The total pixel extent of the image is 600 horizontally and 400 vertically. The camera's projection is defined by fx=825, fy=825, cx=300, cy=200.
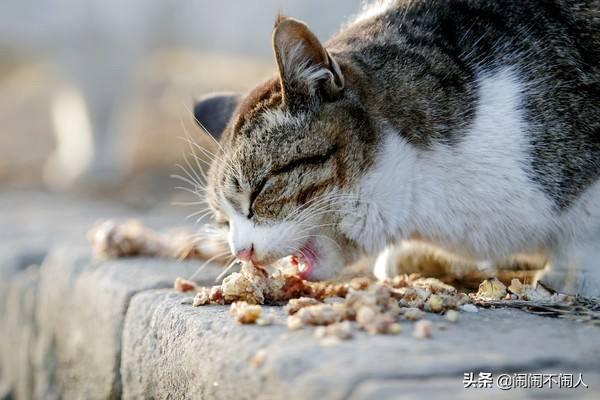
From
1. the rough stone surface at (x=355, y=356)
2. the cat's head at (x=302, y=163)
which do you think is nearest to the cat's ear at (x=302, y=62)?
the cat's head at (x=302, y=163)

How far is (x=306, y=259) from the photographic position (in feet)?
6.33

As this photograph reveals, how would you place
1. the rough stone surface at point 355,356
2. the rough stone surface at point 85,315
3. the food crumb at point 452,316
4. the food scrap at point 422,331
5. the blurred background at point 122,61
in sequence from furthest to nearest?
1. the blurred background at point 122,61
2. the rough stone surface at point 85,315
3. the food crumb at point 452,316
4. the food scrap at point 422,331
5. the rough stone surface at point 355,356

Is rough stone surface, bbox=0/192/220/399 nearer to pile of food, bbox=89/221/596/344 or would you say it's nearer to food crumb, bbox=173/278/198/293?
food crumb, bbox=173/278/198/293

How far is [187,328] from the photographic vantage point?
5.54 ft

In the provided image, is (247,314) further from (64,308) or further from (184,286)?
(64,308)

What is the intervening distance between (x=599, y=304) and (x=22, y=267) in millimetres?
2126

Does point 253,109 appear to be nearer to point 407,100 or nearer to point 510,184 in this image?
point 407,100

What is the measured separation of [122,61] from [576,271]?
427 cm

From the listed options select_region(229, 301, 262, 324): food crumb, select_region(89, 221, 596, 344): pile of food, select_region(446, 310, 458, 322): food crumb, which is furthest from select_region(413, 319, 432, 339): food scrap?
select_region(229, 301, 262, 324): food crumb

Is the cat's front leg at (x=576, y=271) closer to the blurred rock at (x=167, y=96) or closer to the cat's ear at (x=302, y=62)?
the cat's ear at (x=302, y=62)

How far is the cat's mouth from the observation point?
192cm

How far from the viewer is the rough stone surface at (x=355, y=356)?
3.90 feet

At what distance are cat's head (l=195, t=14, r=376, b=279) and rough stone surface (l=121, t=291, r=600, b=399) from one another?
230mm

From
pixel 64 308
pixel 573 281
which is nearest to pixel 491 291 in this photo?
pixel 573 281
